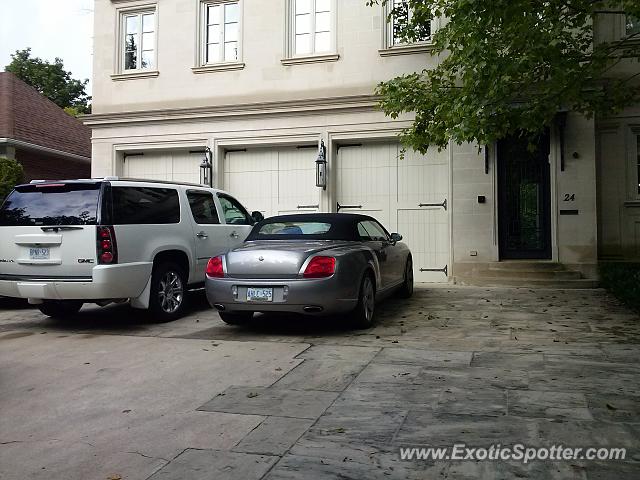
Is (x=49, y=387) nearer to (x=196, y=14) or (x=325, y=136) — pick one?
(x=325, y=136)

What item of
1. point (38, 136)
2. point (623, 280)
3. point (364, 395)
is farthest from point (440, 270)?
point (38, 136)

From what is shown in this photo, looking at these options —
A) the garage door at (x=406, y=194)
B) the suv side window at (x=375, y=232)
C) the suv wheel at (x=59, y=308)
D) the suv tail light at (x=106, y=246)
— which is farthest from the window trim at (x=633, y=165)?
the suv wheel at (x=59, y=308)

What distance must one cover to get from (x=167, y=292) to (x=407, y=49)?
7824 mm

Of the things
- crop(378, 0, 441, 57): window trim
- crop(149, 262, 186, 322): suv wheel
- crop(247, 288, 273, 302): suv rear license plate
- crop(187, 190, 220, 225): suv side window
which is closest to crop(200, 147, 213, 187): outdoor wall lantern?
crop(378, 0, 441, 57): window trim

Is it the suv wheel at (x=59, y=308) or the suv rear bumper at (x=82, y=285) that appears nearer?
the suv rear bumper at (x=82, y=285)

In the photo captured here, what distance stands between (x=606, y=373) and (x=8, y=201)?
23.0 ft

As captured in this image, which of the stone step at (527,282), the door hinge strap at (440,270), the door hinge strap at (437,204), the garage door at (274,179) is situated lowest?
the stone step at (527,282)

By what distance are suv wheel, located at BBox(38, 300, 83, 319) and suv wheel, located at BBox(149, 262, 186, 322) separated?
4.44 feet

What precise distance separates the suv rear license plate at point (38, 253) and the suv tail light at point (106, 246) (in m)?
0.69

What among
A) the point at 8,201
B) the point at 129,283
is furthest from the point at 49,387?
the point at 8,201

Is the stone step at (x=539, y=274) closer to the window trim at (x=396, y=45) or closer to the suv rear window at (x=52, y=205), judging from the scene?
the window trim at (x=396, y=45)

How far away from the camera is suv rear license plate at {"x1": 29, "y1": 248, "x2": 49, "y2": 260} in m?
7.02

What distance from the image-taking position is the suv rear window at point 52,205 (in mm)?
6996

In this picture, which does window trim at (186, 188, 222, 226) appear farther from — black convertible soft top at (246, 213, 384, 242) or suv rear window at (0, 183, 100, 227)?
suv rear window at (0, 183, 100, 227)
